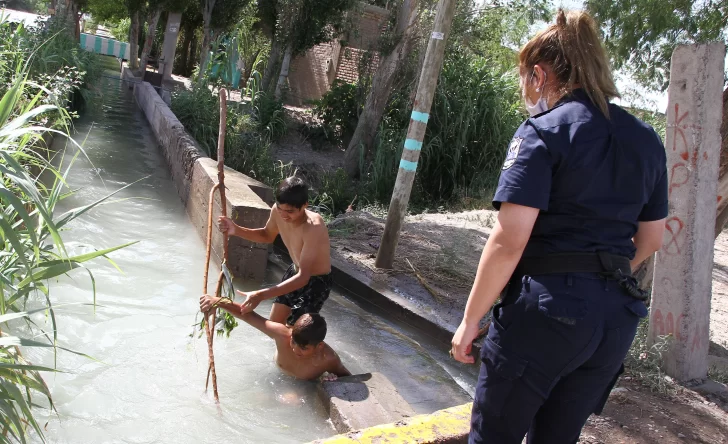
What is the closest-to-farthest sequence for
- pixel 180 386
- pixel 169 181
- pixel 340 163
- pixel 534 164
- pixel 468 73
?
pixel 534 164
pixel 180 386
pixel 169 181
pixel 468 73
pixel 340 163

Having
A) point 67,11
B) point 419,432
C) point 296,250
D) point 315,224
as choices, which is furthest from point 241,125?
point 67,11

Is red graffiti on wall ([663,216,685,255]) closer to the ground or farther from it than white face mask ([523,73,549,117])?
closer to the ground

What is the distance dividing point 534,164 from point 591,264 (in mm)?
371

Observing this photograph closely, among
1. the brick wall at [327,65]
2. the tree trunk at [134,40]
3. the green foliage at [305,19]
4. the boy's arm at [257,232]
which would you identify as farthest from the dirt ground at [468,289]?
the tree trunk at [134,40]

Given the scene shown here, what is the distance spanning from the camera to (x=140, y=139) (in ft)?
46.7

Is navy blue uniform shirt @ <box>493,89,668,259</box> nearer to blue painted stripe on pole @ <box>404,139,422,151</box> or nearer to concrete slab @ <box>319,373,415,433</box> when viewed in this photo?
concrete slab @ <box>319,373,415,433</box>

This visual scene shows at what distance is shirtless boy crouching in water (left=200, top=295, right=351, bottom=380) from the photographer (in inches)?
173

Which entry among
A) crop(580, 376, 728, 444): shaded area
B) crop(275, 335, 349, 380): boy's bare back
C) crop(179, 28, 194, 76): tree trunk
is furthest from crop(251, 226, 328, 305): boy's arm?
crop(179, 28, 194, 76): tree trunk

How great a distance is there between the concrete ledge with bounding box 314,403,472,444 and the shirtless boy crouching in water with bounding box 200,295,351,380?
1.15 meters

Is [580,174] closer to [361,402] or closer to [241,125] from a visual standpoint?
[361,402]

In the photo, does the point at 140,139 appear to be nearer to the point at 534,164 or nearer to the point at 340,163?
the point at 340,163

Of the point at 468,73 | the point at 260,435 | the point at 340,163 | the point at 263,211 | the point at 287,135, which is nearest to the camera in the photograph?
the point at 260,435

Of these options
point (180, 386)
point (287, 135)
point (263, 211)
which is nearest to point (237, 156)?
point (287, 135)

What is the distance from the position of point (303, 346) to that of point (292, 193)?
3.38 ft
